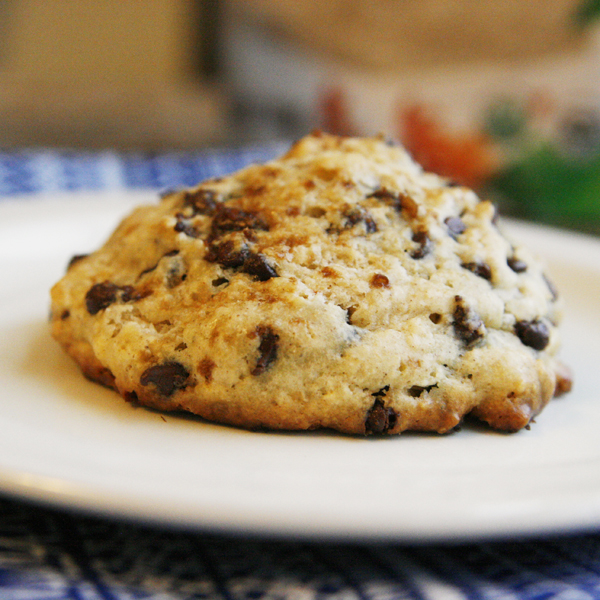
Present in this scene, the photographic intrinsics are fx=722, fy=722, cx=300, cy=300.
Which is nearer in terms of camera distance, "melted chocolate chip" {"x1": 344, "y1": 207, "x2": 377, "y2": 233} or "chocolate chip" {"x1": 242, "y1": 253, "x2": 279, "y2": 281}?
"chocolate chip" {"x1": 242, "y1": 253, "x2": 279, "y2": 281}

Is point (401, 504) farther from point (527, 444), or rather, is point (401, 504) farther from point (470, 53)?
point (470, 53)

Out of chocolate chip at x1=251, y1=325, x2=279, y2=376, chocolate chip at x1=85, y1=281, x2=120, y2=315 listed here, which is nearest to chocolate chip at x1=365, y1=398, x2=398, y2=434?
chocolate chip at x1=251, y1=325, x2=279, y2=376

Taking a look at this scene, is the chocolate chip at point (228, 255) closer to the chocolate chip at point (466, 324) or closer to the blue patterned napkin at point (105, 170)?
the chocolate chip at point (466, 324)

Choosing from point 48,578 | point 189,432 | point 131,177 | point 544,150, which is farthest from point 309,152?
point 544,150

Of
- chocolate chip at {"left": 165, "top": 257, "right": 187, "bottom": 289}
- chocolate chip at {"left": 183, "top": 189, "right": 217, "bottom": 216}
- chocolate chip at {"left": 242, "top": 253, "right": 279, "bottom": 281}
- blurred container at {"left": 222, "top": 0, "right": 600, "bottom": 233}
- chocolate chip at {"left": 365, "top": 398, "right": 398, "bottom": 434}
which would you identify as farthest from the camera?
blurred container at {"left": 222, "top": 0, "right": 600, "bottom": 233}

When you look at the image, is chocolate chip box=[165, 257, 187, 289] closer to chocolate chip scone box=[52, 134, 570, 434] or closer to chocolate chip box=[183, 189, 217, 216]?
chocolate chip scone box=[52, 134, 570, 434]

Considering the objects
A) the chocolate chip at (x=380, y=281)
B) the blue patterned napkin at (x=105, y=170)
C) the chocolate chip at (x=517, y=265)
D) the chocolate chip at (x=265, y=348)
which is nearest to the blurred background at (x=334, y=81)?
the blue patterned napkin at (x=105, y=170)
